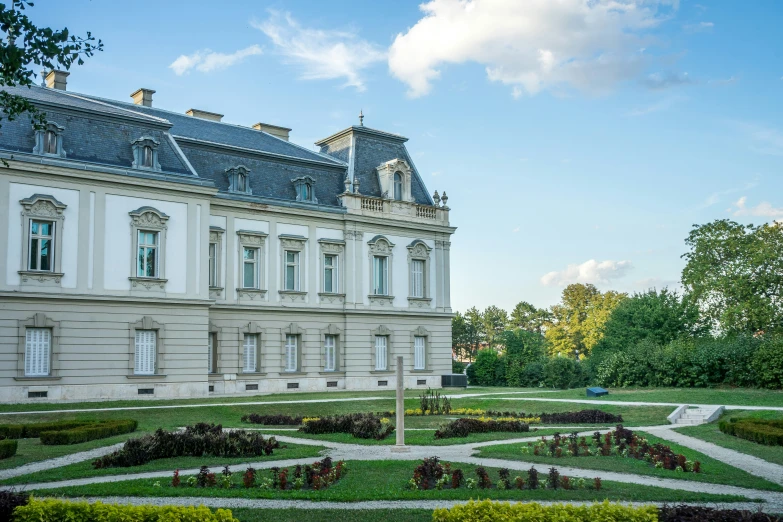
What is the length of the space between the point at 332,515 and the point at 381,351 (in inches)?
1375

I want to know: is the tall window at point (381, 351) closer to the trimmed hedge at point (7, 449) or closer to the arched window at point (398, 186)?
the arched window at point (398, 186)

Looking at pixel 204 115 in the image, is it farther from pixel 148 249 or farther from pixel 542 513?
pixel 542 513

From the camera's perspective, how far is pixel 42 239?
107 feet

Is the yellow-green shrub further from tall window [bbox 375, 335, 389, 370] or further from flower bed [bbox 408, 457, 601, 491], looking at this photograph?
tall window [bbox 375, 335, 389, 370]

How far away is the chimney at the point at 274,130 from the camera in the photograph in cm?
4909

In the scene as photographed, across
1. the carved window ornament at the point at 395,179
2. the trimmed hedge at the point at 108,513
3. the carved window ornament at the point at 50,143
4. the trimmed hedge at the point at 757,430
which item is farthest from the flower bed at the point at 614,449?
the carved window ornament at the point at 395,179

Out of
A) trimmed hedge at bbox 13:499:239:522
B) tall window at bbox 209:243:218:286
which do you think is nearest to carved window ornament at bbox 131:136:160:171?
tall window at bbox 209:243:218:286

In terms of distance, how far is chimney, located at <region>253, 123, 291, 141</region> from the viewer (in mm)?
49094

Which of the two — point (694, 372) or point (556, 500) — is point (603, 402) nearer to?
point (694, 372)

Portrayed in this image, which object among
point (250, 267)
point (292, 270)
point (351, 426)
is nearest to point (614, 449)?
point (351, 426)

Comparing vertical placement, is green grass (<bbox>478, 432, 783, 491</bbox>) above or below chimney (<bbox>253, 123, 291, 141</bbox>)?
below

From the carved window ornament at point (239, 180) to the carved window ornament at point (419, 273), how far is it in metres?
11.1

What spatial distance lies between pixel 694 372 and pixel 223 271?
79.8 feet

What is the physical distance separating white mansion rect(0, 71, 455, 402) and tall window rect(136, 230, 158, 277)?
0.07 metres
